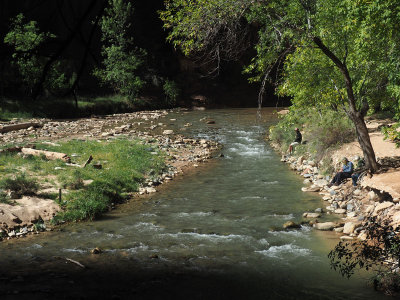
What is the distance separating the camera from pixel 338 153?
59.7 feet

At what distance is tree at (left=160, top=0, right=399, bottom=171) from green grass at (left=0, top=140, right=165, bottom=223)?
19.0 feet

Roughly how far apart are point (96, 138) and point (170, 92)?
64.2 feet

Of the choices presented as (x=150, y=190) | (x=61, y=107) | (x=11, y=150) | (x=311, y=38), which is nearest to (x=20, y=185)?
(x=150, y=190)

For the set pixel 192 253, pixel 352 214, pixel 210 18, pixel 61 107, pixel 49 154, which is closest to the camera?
pixel 192 253

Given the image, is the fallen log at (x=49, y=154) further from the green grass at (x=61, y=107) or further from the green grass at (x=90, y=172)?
the green grass at (x=61, y=107)

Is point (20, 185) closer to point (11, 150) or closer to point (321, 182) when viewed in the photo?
point (11, 150)

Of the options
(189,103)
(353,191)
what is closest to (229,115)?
(189,103)

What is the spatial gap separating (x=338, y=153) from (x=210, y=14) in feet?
30.5

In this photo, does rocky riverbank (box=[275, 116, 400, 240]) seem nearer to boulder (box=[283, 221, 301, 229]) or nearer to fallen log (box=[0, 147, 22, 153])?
boulder (box=[283, 221, 301, 229])

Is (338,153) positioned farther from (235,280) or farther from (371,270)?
(235,280)

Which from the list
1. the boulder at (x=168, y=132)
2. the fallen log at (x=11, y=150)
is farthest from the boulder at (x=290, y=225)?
the boulder at (x=168, y=132)

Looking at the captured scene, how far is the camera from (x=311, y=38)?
43.1 ft

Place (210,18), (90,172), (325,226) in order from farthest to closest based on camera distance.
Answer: (90,172)
(210,18)
(325,226)

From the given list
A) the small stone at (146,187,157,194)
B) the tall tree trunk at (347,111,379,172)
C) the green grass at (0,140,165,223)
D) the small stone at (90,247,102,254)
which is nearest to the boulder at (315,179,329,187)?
the tall tree trunk at (347,111,379,172)
